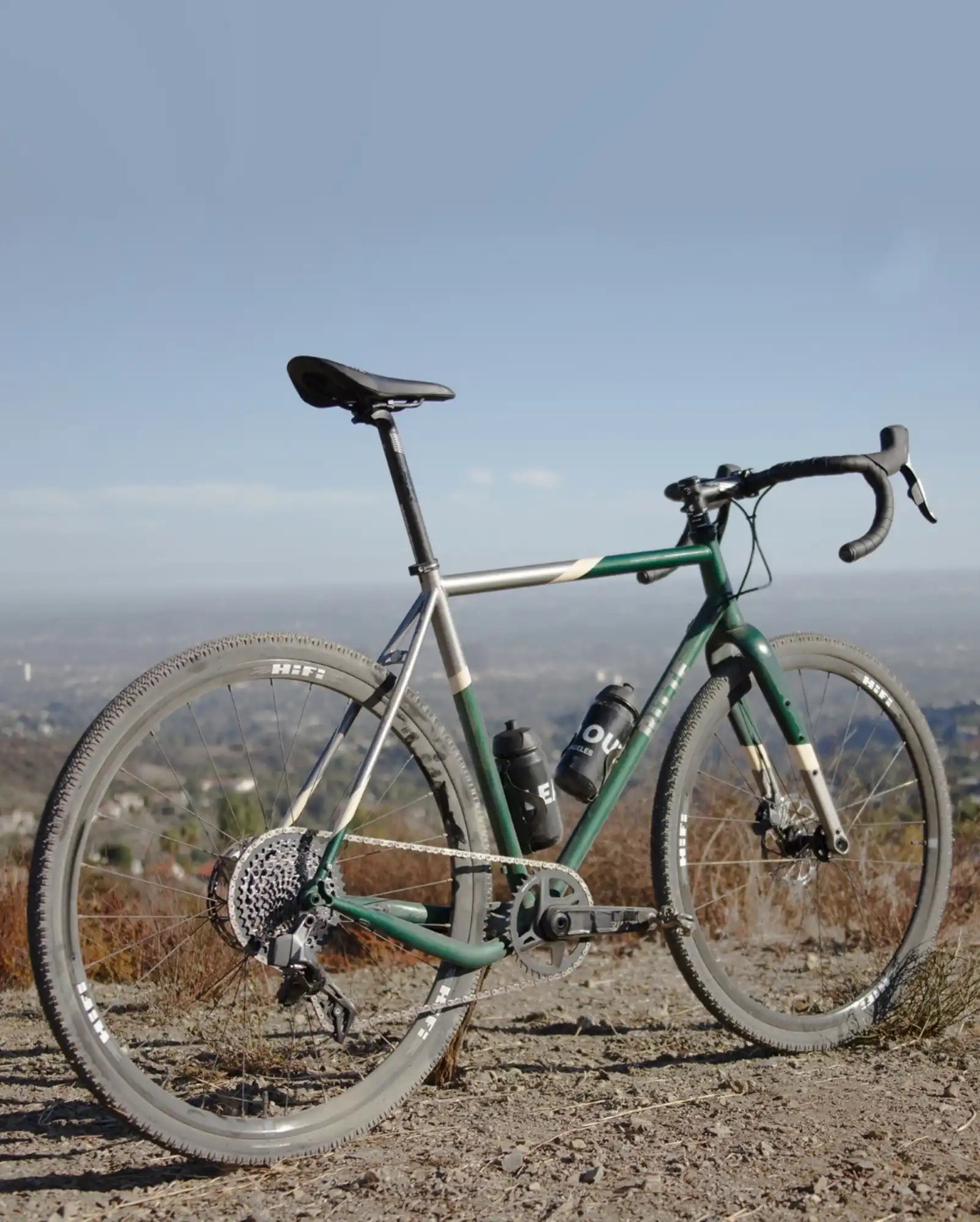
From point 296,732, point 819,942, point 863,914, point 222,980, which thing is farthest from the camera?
point 863,914

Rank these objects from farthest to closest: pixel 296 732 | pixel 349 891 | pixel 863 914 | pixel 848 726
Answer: pixel 349 891
pixel 863 914
pixel 848 726
pixel 296 732

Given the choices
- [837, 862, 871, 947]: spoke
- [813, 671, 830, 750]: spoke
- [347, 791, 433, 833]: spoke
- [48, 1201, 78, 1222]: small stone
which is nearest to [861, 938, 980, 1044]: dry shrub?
[837, 862, 871, 947]: spoke

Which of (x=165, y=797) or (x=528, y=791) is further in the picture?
(x=528, y=791)

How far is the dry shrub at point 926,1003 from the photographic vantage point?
3592 millimetres

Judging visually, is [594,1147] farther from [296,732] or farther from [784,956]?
[784,956]

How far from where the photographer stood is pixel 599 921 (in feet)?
10.4

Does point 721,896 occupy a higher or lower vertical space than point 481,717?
lower

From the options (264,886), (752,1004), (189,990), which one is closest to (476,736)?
(264,886)

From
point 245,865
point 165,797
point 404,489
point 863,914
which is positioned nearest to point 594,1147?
point 245,865

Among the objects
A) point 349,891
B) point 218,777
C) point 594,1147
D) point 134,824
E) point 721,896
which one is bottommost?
point 349,891

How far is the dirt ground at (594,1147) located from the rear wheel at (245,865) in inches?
6.4

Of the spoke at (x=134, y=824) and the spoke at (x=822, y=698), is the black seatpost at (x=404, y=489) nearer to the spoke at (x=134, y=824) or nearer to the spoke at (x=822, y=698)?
the spoke at (x=134, y=824)

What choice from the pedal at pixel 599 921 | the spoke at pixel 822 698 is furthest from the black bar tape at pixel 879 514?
the pedal at pixel 599 921

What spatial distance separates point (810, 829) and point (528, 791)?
44.6 inches
